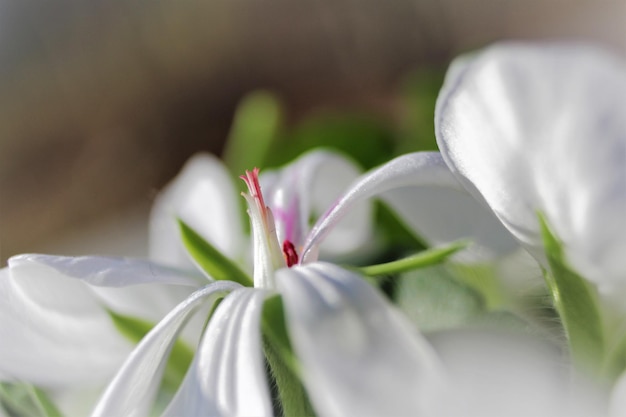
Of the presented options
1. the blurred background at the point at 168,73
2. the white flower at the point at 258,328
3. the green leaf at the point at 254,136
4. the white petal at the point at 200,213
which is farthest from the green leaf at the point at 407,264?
the blurred background at the point at 168,73

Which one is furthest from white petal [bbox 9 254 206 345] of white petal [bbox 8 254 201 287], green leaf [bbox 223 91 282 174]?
green leaf [bbox 223 91 282 174]

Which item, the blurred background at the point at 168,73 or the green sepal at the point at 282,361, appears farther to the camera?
the blurred background at the point at 168,73

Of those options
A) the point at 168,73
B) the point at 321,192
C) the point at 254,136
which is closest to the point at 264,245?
the point at 321,192

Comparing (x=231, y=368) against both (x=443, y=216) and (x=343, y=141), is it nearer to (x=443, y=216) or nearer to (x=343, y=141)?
(x=443, y=216)

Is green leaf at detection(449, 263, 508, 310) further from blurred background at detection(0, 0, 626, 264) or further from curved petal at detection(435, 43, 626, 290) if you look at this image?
blurred background at detection(0, 0, 626, 264)

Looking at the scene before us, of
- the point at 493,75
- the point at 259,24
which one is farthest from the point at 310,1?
the point at 493,75

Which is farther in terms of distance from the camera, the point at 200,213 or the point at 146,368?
the point at 200,213

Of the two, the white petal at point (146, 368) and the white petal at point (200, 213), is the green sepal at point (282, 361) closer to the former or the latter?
the white petal at point (146, 368)
